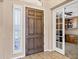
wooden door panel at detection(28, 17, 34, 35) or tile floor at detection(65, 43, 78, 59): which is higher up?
wooden door panel at detection(28, 17, 34, 35)

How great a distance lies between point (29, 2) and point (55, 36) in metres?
2.29

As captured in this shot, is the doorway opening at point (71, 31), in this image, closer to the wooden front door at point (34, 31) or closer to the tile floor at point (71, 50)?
the tile floor at point (71, 50)

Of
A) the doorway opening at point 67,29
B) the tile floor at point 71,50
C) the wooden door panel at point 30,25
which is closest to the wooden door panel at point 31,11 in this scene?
the wooden door panel at point 30,25

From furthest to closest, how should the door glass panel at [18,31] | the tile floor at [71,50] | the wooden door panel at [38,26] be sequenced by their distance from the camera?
1. the wooden door panel at [38,26]
2. the door glass panel at [18,31]
3. the tile floor at [71,50]

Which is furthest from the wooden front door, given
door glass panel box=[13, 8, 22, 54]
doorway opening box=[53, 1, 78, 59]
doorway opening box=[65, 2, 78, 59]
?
doorway opening box=[65, 2, 78, 59]

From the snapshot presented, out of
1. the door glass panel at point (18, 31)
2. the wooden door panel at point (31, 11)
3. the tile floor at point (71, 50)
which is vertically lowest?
the tile floor at point (71, 50)

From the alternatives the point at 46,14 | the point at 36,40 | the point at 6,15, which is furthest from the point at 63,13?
the point at 6,15

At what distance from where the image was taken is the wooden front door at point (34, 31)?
466 cm

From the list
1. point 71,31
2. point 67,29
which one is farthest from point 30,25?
point 71,31

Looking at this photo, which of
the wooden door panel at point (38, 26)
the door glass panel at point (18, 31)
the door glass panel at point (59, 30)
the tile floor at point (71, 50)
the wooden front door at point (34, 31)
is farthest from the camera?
the wooden door panel at point (38, 26)

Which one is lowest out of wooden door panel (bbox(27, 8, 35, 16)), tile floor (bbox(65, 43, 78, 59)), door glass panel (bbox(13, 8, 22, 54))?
tile floor (bbox(65, 43, 78, 59))

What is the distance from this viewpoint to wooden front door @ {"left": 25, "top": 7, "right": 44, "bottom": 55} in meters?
4.66

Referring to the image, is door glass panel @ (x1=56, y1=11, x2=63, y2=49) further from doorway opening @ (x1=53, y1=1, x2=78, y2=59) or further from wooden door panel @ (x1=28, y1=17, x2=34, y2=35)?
wooden door panel @ (x1=28, y1=17, x2=34, y2=35)

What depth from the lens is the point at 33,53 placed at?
4887mm
